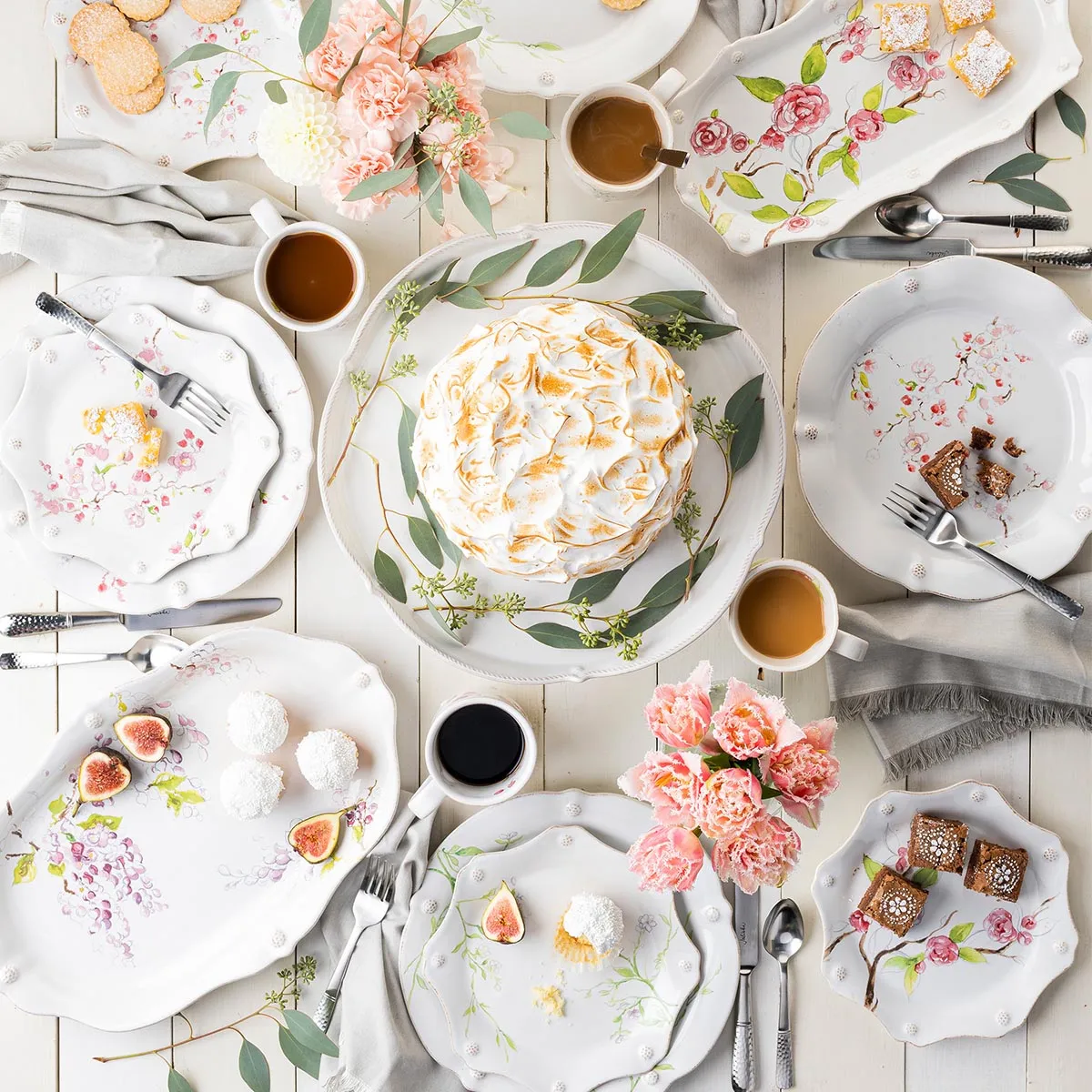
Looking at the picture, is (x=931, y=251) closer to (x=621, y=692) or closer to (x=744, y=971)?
(x=621, y=692)

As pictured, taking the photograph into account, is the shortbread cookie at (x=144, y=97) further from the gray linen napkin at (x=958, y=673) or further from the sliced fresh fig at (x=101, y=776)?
the gray linen napkin at (x=958, y=673)

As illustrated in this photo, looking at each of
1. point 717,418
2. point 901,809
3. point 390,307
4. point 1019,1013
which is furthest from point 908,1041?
point 390,307

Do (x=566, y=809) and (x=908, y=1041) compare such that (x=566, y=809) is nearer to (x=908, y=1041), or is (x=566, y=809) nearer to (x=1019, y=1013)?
(x=908, y=1041)

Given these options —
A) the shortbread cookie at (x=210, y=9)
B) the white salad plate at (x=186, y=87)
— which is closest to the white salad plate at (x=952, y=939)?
the white salad plate at (x=186, y=87)

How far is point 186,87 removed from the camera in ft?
4.23

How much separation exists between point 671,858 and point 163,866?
0.76 meters

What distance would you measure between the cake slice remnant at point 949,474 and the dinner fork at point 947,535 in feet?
0.07

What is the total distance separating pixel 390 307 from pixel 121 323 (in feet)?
1.53

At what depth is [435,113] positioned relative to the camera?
0.97 m

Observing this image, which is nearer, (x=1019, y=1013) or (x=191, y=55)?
(x=191, y=55)

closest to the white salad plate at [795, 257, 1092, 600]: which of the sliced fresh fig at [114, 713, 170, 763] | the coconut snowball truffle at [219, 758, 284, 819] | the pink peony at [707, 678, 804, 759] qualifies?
the pink peony at [707, 678, 804, 759]

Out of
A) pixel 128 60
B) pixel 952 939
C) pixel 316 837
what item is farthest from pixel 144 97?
pixel 952 939

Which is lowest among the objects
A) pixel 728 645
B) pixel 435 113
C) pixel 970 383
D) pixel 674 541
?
pixel 728 645

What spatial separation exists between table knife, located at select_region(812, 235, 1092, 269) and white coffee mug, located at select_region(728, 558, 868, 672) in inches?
17.3
